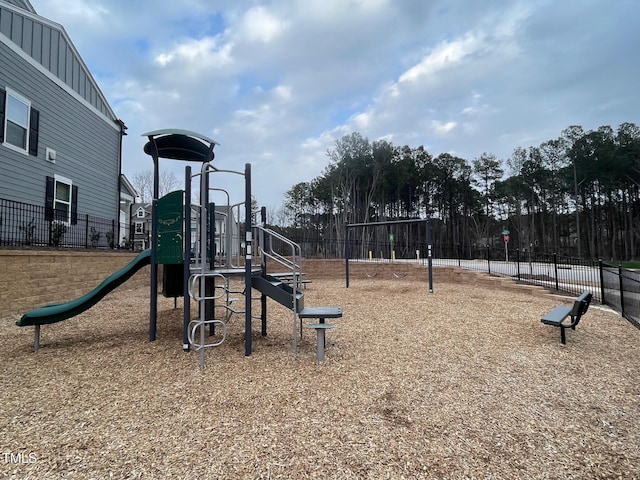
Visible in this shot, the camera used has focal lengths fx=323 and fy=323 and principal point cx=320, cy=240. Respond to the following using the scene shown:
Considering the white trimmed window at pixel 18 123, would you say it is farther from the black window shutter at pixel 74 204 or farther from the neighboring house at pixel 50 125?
the black window shutter at pixel 74 204

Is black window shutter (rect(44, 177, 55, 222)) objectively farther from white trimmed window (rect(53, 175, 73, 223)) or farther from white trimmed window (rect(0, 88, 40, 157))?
white trimmed window (rect(0, 88, 40, 157))

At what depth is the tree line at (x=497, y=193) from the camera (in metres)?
30.6

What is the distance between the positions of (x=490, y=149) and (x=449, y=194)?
261 inches

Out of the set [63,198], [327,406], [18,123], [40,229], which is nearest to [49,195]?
[63,198]

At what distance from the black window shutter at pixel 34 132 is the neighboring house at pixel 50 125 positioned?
0.08 ft

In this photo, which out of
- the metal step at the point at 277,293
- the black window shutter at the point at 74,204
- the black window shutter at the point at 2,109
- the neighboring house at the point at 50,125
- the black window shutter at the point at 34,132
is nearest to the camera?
the metal step at the point at 277,293

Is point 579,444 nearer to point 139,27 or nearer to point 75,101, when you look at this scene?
point 139,27

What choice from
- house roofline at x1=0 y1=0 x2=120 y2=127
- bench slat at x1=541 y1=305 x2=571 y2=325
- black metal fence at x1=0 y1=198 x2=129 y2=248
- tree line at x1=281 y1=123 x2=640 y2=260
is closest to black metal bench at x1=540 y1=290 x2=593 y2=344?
bench slat at x1=541 y1=305 x2=571 y2=325

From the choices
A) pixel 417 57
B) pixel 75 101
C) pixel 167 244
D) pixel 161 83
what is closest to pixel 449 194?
pixel 417 57

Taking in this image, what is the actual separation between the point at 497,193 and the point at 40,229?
40.5 metres

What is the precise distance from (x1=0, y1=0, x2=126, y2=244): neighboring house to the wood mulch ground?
6.16 metres

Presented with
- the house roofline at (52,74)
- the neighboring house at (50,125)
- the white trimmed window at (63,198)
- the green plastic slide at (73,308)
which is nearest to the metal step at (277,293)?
the green plastic slide at (73,308)

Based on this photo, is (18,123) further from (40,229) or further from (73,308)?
(73,308)

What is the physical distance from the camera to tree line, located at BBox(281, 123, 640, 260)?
1205 inches
